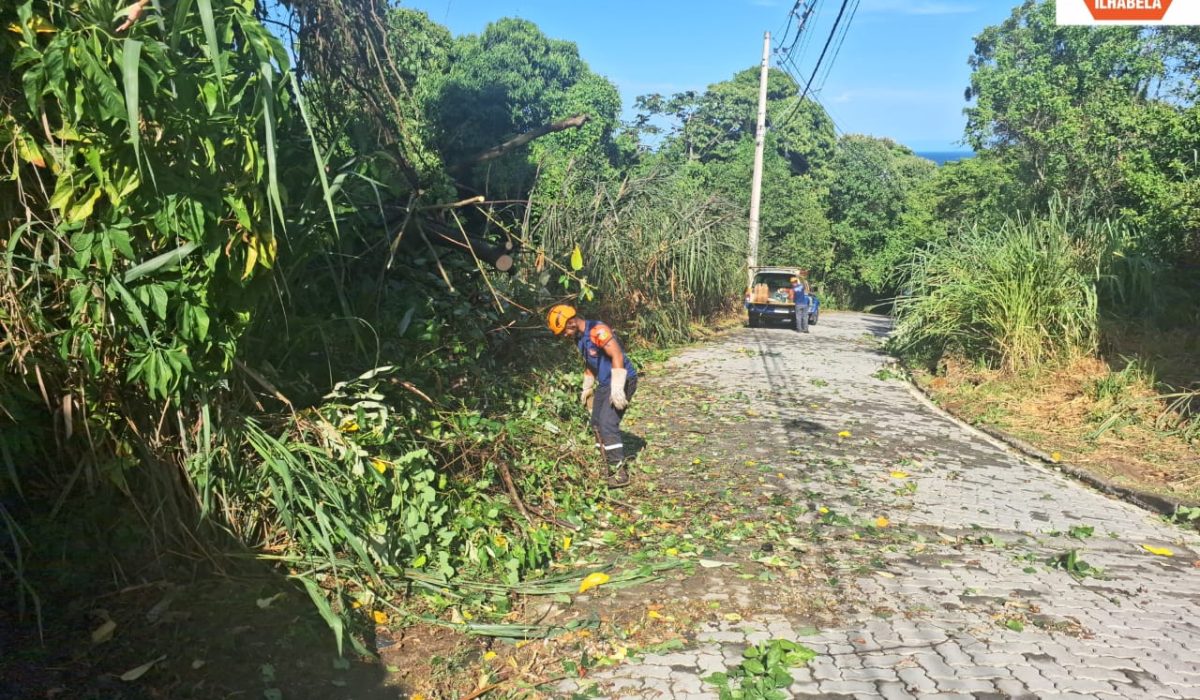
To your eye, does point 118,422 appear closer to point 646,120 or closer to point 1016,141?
point 1016,141

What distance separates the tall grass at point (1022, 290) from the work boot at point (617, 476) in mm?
6605

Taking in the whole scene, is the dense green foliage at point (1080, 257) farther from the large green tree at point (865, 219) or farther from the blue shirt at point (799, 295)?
the large green tree at point (865, 219)

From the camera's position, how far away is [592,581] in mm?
4871

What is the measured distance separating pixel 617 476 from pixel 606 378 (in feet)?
2.70

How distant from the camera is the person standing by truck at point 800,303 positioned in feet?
72.4

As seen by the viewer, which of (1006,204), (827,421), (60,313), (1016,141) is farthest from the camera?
(1016,141)

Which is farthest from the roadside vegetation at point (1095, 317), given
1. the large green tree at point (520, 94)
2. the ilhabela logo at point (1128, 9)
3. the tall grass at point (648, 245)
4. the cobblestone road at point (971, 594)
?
the large green tree at point (520, 94)

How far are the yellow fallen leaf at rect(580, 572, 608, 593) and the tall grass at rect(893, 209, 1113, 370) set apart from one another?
26.7ft

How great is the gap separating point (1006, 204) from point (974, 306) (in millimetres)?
12594

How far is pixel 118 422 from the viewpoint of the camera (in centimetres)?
407

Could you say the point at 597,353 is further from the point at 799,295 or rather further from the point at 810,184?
the point at 810,184

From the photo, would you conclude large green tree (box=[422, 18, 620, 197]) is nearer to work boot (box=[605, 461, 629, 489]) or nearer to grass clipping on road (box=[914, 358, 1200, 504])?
grass clipping on road (box=[914, 358, 1200, 504])

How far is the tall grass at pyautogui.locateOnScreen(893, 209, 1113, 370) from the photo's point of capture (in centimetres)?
1079

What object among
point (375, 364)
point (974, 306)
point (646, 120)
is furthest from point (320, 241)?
point (646, 120)
